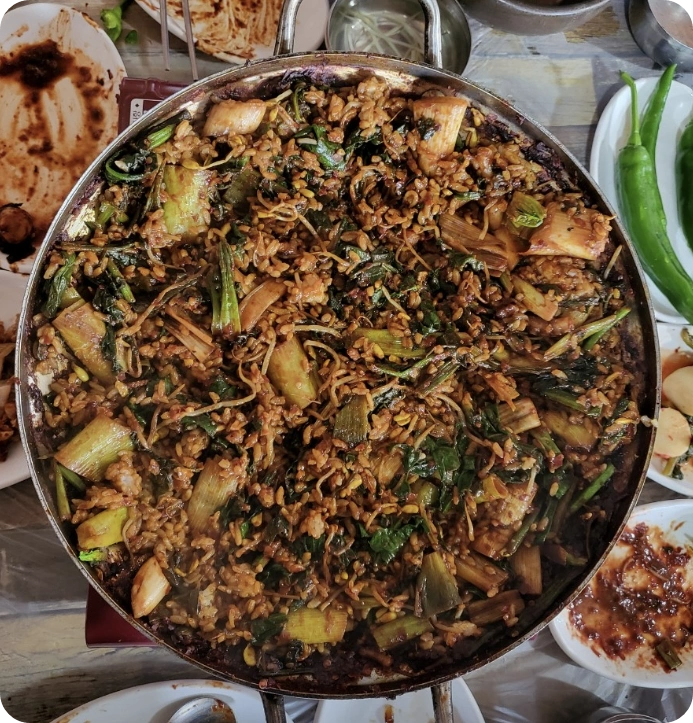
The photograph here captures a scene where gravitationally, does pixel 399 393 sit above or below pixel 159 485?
above

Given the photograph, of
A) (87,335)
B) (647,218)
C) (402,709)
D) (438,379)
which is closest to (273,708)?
(402,709)

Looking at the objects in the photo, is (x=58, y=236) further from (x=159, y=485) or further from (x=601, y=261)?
(x=601, y=261)

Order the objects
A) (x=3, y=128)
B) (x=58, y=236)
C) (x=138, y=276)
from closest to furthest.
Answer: (x=58, y=236) < (x=138, y=276) < (x=3, y=128)

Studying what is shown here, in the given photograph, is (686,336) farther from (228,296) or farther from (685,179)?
(228,296)

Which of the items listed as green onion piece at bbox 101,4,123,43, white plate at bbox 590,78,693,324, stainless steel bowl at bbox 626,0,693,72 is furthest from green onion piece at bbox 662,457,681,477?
green onion piece at bbox 101,4,123,43

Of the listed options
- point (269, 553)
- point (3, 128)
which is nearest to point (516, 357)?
point (269, 553)
